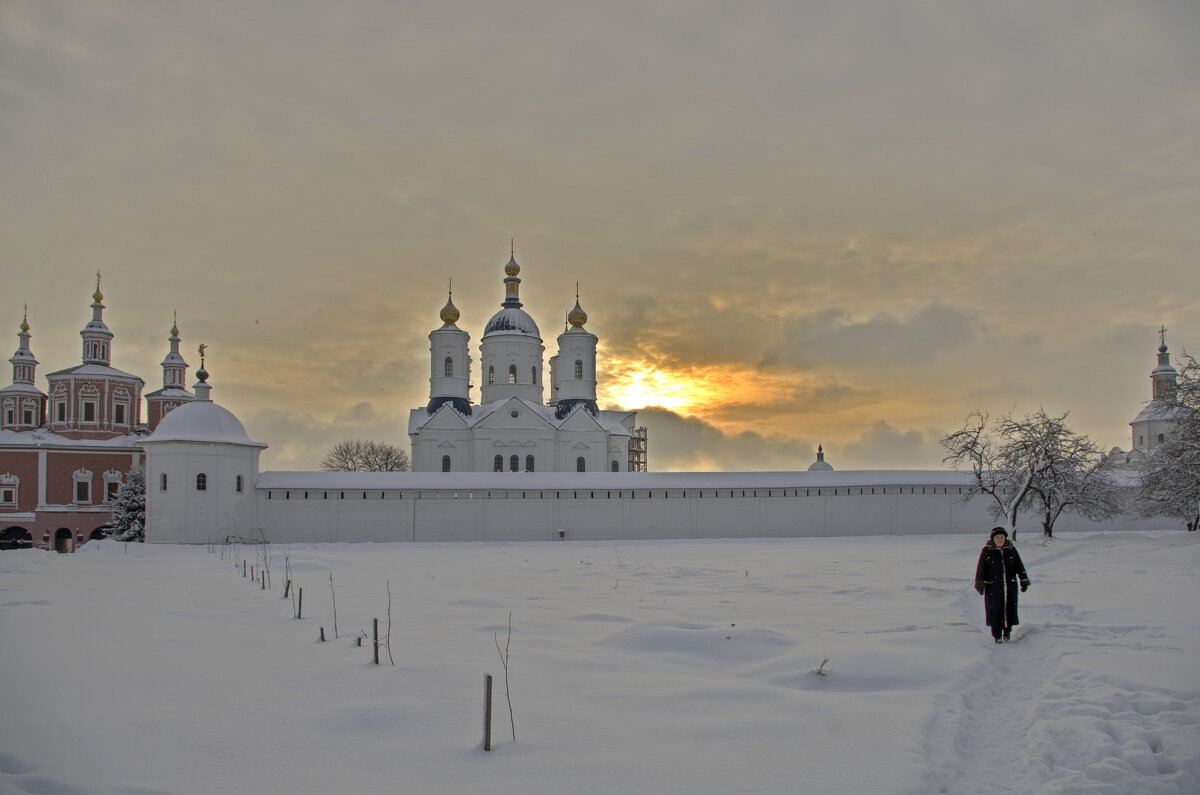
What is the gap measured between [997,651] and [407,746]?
515 centimetres

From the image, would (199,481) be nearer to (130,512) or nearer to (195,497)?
(195,497)

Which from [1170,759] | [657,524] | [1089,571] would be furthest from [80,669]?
→ [657,524]

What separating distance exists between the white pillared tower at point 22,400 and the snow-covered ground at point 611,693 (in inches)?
1330

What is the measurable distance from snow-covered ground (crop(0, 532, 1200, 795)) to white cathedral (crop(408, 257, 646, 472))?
83.3 ft

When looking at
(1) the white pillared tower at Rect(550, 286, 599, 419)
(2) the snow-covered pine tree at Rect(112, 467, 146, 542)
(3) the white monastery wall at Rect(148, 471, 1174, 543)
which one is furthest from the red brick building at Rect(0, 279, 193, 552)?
(1) the white pillared tower at Rect(550, 286, 599, 419)

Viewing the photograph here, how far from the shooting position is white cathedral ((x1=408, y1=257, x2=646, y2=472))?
121 ft

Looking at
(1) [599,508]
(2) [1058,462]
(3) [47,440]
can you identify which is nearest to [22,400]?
(3) [47,440]

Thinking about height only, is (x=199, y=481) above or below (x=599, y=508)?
above

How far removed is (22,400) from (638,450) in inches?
1228

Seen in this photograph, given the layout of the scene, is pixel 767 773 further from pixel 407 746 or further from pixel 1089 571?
pixel 1089 571

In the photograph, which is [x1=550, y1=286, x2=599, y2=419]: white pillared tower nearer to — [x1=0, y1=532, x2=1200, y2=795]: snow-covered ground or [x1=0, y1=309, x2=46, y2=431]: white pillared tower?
[x1=0, y1=309, x2=46, y2=431]: white pillared tower

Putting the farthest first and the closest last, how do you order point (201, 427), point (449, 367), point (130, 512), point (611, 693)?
point (449, 367) → point (130, 512) → point (201, 427) → point (611, 693)

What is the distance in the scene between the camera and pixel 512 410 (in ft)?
122

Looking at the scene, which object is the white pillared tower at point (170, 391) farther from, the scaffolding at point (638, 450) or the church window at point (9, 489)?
the scaffolding at point (638, 450)
